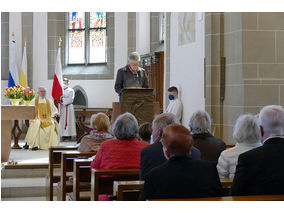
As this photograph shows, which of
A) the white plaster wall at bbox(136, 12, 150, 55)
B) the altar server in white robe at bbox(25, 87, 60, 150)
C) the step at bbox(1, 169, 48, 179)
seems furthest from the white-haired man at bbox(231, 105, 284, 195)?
the white plaster wall at bbox(136, 12, 150, 55)

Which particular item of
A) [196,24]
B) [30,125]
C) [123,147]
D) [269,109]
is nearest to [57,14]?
[30,125]

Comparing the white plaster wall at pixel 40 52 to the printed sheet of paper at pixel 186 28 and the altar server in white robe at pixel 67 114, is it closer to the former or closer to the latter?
the altar server in white robe at pixel 67 114

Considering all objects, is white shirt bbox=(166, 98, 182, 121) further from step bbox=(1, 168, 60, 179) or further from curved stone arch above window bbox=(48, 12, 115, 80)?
curved stone arch above window bbox=(48, 12, 115, 80)

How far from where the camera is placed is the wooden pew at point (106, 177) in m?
4.41

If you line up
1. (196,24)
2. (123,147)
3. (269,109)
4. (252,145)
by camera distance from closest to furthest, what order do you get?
(269,109)
(252,145)
(123,147)
(196,24)

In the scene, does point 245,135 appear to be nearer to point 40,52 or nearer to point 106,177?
point 106,177

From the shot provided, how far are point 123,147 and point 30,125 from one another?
7.34 metres

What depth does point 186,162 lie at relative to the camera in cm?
308

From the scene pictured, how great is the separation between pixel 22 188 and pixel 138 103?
217 cm

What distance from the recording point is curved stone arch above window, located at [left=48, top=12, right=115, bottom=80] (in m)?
16.4

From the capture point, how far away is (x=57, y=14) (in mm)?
16797

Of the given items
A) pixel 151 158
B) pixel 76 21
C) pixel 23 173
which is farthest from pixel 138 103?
pixel 76 21
